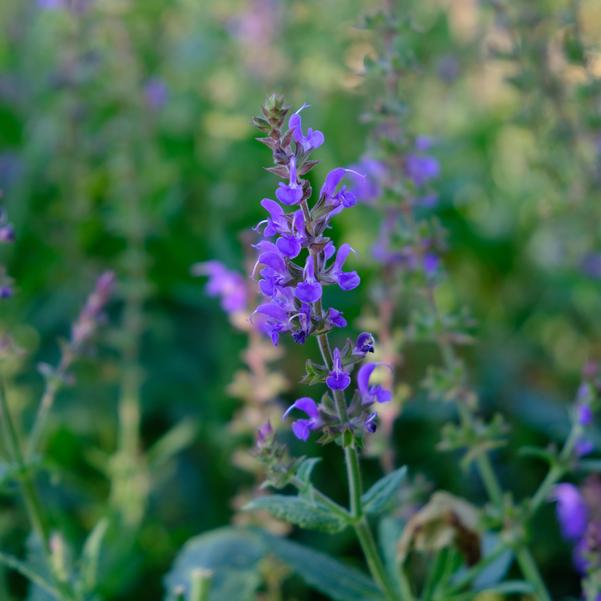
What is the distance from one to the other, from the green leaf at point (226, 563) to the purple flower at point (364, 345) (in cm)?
83

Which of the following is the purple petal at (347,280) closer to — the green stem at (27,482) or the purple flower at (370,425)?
the purple flower at (370,425)

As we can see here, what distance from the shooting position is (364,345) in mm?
1375

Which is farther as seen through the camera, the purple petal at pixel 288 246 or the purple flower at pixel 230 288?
the purple flower at pixel 230 288

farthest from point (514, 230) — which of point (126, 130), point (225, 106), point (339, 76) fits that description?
point (126, 130)

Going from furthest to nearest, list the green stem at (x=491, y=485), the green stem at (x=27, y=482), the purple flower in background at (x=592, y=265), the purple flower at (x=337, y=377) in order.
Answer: the purple flower in background at (x=592, y=265), the green stem at (x=491, y=485), the green stem at (x=27, y=482), the purple flower at (x=337, y=377)

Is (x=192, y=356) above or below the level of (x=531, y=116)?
below

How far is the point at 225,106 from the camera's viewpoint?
427cm

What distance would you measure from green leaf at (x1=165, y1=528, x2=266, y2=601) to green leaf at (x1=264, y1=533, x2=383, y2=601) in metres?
0.21

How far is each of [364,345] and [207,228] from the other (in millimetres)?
2540

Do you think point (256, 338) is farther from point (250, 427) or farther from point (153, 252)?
point (153, 252)

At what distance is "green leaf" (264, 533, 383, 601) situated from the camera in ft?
5.90

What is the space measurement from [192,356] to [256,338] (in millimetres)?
1401

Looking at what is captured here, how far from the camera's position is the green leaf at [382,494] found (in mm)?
1538

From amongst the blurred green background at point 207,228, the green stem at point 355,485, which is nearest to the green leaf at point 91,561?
the blurred green background at point 207,228
